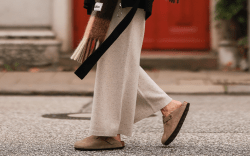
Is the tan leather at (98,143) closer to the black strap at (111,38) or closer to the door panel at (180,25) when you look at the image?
the black strap at (111,38)

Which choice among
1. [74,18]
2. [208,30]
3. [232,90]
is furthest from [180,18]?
[232,90]

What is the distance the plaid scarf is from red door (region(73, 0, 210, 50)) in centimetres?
586

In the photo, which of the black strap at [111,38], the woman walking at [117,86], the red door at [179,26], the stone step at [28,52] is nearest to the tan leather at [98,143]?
the woman walking at [117,86]

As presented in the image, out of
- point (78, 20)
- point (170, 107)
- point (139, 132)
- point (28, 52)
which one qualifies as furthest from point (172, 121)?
point (78, 20)

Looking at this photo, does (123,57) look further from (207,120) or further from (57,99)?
(57,99)

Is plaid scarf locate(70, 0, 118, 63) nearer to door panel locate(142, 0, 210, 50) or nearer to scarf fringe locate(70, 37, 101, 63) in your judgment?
scarf fringe locate(70, 37, 101, 63)

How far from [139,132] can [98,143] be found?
0.70 m

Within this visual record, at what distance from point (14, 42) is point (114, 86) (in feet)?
19.4

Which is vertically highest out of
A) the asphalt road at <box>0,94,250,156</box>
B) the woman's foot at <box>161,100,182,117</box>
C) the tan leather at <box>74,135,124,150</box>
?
the woman's foot at <box>161,100,182,117</box>

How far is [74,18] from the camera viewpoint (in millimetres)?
8648

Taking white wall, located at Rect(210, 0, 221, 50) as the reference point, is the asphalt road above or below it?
below

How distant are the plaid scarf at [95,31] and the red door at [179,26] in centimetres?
586

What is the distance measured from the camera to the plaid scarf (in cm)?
261

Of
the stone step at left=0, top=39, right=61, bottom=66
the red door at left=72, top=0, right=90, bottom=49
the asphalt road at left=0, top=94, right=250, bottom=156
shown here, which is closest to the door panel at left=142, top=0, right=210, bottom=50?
the red door at left=72, top=0, right=90, bottom=49
